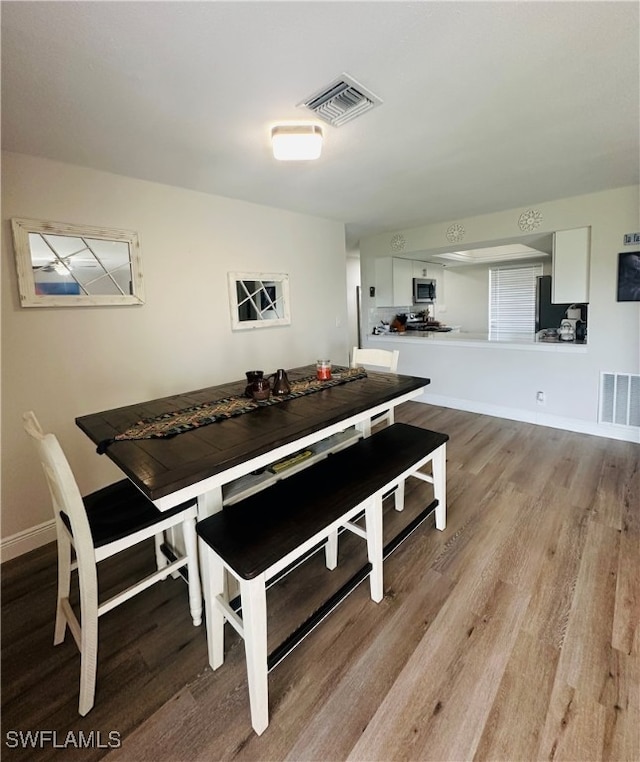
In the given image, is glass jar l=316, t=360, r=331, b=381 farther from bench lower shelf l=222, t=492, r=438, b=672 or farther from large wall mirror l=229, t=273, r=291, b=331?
large wall mirror l=229, t=273, r=291, b=331

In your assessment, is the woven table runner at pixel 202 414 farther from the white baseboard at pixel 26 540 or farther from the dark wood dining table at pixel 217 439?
the white baseboard at pixel 26 540

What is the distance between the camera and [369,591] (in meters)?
1.79

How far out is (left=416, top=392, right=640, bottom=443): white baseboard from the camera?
3.48 meters

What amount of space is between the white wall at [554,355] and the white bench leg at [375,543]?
3.11m

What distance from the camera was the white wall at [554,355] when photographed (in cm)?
329

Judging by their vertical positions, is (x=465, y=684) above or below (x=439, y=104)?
below

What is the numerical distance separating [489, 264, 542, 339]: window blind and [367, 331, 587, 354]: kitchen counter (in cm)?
193

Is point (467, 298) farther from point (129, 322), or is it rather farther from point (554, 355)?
point (129, 322)

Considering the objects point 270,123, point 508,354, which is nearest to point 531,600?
point 270,123

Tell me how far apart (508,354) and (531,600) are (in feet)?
9.69

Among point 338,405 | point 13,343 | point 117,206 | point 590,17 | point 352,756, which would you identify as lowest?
point 352,756

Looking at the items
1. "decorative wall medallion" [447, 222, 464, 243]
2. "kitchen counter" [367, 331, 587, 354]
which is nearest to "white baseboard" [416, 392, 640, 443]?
"kitchen counter" [367, 331, 587, 354]

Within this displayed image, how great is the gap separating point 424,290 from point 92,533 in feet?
18.2

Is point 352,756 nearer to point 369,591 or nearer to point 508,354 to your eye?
point 369,591
